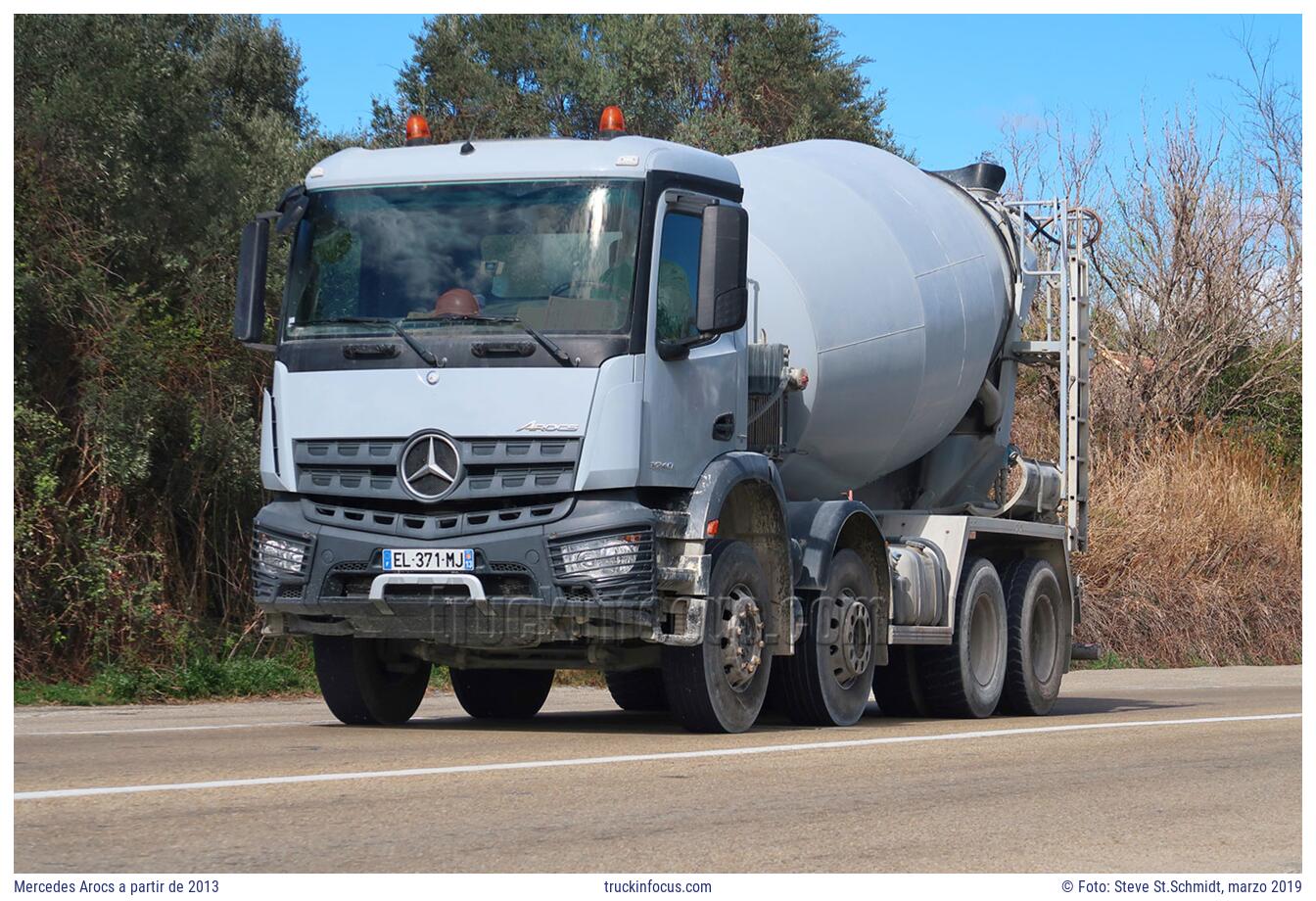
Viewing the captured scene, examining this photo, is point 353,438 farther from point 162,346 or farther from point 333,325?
point 162,346

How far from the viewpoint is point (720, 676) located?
1033cm

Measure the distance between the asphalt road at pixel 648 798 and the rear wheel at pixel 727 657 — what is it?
184 millimetres

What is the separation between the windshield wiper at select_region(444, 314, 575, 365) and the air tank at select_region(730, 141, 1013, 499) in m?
2.02

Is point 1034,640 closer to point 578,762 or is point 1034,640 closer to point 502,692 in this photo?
point 502,692

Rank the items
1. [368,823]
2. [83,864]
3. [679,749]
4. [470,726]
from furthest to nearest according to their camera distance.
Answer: [470,726]
[679,749]
[368,823]
[83,864]

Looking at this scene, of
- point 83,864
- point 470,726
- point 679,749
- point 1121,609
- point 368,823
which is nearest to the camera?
point 83,864

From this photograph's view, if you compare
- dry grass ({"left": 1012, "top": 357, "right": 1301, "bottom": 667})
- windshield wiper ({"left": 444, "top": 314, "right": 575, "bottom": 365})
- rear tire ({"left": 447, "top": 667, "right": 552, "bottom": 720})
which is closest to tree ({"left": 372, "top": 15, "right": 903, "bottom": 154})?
dry grass ({"left": 1012, "top": 357, "right": 1301, "bottom": 667})

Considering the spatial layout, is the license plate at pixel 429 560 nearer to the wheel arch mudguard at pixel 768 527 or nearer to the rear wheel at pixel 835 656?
the wheel arch mudguard at pixel 768 527

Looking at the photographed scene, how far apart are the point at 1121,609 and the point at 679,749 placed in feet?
55.2

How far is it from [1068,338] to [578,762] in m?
7.69

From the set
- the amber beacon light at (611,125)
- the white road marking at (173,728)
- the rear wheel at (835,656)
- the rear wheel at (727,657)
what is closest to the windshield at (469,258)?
the amber beacon light at (611,125)

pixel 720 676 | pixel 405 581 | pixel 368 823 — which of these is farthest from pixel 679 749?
pixel 368 823

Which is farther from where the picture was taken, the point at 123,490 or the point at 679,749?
the point at 123,490

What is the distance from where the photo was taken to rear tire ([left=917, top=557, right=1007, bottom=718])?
1319cm
